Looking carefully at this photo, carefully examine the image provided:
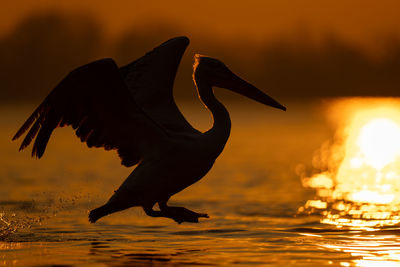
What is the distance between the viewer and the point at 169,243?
1225 centimetres

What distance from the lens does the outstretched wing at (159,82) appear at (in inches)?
472

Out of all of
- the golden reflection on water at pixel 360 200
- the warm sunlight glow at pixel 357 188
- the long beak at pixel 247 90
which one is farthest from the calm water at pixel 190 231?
the long beak at pixel 247 90

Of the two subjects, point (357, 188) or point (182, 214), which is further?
point (357, 188)

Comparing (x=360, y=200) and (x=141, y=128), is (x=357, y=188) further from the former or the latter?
(x=141, y=128)

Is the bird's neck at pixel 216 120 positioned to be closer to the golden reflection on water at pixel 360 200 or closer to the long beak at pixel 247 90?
the long beak at pixel 247 90

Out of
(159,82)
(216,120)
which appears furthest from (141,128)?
(159,82)

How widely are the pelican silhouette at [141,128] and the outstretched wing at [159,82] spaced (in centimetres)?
1

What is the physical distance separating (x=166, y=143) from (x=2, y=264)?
231 centimetres

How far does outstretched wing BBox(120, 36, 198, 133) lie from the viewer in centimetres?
1199

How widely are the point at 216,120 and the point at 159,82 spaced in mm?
1153

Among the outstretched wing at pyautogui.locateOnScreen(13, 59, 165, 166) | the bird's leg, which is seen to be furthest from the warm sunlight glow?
the outstretched wing at pyautogui.locateOnScreen(13, 59, 165, 166)

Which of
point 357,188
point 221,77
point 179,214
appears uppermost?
point 357,188

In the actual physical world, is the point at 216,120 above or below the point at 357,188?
below

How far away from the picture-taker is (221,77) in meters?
12.1
